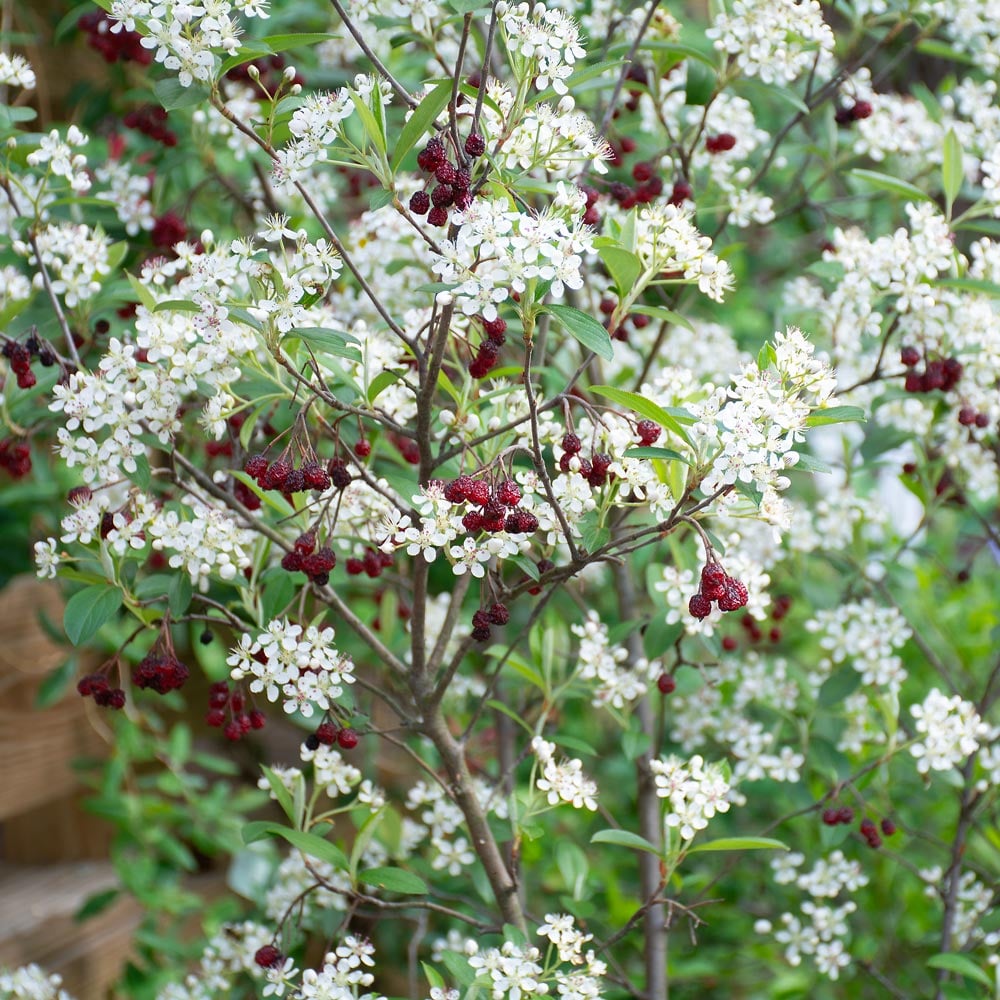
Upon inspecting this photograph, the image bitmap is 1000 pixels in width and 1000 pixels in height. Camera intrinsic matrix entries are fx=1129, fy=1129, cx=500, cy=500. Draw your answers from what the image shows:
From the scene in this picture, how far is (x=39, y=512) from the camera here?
8.19ft

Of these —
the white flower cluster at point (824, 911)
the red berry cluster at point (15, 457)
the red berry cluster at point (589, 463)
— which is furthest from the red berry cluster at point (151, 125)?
the white flower cluster at point (824, 911)

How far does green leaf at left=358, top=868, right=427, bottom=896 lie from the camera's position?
1.40 m

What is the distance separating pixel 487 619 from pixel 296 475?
10.2 inches

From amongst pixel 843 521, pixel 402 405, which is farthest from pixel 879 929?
pixel 402 405

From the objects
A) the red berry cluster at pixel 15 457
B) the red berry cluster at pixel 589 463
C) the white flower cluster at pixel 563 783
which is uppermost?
the red berry cluster at pixel 589 463

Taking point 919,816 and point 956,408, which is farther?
point 919,816

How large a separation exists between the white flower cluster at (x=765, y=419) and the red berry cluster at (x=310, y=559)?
0.43 metres

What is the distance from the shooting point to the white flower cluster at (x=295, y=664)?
4.20ft

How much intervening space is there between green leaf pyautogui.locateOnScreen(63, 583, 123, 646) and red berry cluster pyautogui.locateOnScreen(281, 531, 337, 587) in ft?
0.79

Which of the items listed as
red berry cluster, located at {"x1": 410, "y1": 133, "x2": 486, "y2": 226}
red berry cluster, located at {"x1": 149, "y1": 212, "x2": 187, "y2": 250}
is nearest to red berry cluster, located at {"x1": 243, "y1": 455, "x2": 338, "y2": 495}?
red berry cluster, located at {"x1": 410, "y1": 133, "x2": 486, "y2": 226}

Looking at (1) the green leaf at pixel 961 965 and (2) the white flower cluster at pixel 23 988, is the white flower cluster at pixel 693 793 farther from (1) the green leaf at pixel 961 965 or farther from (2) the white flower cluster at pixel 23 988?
(2) the white flower cluster at pixel 23 988

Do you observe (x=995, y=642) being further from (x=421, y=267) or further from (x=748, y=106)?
(x=421, y=267)

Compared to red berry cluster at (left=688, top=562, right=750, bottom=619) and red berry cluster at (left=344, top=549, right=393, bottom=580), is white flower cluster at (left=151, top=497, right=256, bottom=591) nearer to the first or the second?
red berry cluster at (left=344, top=549, right=393, bottom=580)

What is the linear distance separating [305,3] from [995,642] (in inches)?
74.0
